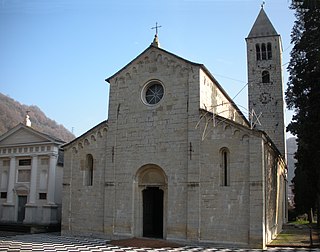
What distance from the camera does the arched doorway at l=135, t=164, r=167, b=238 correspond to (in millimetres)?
21409

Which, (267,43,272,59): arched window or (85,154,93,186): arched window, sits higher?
(267,43,272,59): arched window

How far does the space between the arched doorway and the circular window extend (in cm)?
399

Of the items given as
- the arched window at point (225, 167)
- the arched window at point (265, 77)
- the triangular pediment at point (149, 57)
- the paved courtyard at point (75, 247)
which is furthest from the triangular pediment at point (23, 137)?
the arched window at point (265, 77)

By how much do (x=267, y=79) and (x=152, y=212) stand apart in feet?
69.7

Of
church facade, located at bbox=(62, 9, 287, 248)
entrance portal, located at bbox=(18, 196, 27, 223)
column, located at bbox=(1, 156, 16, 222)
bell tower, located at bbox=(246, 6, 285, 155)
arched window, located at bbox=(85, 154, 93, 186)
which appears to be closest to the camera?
church facade, located at bbox=(62, 9, 287, 248)

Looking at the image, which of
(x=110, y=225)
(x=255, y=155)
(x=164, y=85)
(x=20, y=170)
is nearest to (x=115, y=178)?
(x=110, y=225)

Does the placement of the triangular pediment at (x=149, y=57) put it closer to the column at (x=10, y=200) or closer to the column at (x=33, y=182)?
the column at (x=33, y=182)

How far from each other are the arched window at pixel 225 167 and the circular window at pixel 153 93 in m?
5.26

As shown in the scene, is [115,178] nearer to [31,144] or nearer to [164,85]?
[164,85]

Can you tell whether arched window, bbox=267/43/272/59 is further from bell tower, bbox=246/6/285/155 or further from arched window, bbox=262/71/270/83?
arched window, bbox=262/71/270/83

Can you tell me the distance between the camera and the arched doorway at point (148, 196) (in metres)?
21.4

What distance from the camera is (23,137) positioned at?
97.7 feet

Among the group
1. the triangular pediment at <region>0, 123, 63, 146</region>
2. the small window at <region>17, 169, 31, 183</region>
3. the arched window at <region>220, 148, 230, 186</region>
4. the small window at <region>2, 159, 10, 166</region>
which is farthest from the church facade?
the small window at <region>2, 159, 10, 166</region>

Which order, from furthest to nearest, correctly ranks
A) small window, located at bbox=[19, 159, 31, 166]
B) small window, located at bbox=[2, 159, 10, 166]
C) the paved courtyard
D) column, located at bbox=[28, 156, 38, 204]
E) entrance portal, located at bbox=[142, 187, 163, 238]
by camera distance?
small window, located at bbox=[2, 159, 10, 166]
small window, located at bbox=[19, 159, 31, 166]
column, located at bbox=[28, 156, 38, 204]
entrance portal, located at bbox=[142, 187, 163, 238]
the paved courtyard
